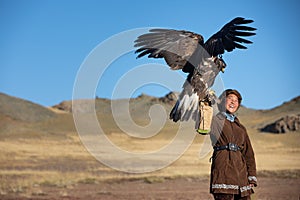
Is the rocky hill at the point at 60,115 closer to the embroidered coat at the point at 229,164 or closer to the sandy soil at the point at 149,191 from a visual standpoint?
the sandy soil at the point at 149,191

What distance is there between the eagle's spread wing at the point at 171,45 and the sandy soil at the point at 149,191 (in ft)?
25.0

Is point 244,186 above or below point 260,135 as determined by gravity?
below

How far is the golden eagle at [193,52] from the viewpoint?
A: 605cm

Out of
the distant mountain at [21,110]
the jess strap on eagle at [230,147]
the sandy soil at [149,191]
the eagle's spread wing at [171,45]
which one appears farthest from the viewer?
the distant mountain at [21,110]

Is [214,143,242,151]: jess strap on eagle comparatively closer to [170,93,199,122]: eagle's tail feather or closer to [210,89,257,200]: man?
[210,89,257,200]: man

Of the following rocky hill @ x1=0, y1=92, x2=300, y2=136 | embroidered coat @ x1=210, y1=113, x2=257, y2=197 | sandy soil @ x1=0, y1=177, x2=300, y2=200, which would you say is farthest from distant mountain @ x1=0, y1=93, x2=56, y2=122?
embroidered coat @ x1=210, y1=113, x2=257, y2=197

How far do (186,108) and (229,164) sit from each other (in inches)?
30.9

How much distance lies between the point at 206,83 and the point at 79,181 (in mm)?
16425

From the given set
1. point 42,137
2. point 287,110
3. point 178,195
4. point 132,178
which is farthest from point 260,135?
point 178,195

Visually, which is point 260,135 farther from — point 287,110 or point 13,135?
point 287,110

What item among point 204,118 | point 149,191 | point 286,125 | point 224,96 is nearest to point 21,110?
point 286,125

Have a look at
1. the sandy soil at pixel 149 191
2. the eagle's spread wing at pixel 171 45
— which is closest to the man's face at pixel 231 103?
the eagle's spread wing at pixel 171 45

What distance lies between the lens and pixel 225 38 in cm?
608

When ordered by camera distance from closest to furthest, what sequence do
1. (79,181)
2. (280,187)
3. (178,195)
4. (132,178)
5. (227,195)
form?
1. (227,195)
2. (178,195)
3. (280,187)
4. (79,181)
5. (132,178)
